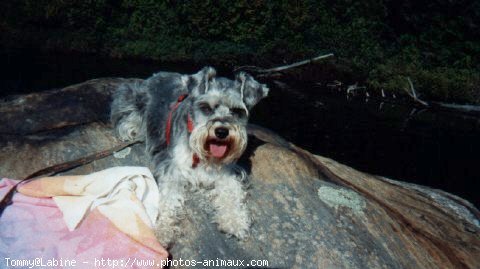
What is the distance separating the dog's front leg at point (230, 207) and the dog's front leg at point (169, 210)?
49 centimetres

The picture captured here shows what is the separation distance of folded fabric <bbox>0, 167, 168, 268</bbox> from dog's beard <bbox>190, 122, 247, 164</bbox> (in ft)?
2.65

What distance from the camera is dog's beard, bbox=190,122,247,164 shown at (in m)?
5.91

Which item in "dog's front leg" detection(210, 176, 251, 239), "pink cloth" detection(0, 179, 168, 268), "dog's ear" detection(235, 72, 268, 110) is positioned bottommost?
"pink cloth" detection(0, 179, 168, 268)

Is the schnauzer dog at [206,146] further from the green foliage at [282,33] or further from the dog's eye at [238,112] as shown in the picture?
the green foliage at [282,33]

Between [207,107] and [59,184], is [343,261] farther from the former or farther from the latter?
[59,184]

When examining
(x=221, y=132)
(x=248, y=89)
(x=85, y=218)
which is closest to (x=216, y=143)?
(x=221, y=132)

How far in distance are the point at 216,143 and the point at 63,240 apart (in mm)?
2209

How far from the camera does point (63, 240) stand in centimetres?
499

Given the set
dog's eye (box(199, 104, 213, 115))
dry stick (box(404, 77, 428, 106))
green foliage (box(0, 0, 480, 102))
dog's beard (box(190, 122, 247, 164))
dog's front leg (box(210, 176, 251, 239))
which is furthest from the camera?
green foliage (box(0, 0, 480, 102))

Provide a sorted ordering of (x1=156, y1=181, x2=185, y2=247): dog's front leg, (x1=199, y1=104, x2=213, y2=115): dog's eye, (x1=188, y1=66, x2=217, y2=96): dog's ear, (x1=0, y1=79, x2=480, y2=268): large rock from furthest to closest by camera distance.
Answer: (x1=188, y1=66, x2=217, y2=96): dog's ear
(x1=199, y1=104, x2=213, y2=115): dog's eye
(x1=0, y1=79, x2=480, y2=268): large rock
(x1=156, y1=181, x2=185, y2=247): dog's front leg

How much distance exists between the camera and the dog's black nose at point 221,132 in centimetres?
584

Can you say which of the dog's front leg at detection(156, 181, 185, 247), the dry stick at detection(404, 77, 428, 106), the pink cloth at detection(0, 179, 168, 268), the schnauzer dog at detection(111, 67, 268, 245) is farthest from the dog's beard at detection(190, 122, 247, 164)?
the dry stick at detection(404, 77, 428, 106)

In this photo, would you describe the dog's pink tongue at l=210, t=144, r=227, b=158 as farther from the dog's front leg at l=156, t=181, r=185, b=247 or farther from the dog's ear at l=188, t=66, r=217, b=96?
the dog's ear at l=188, t=66, r=217, b=96

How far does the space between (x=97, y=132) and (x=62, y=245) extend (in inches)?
122
